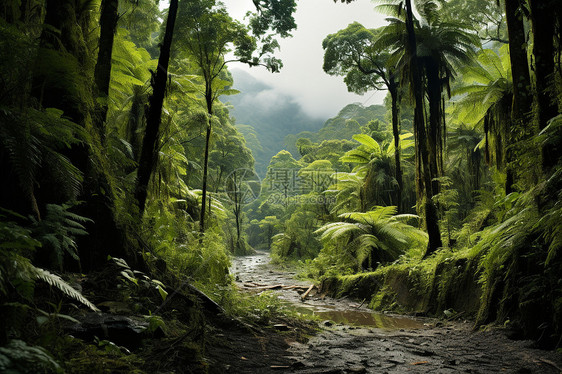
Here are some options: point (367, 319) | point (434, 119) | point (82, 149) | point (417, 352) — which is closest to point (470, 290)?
point (367, 319)

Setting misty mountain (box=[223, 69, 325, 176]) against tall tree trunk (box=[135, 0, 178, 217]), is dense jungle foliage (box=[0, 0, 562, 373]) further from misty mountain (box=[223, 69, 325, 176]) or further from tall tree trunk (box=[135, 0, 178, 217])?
misty mountain (box=[223, 69, 325, 176])

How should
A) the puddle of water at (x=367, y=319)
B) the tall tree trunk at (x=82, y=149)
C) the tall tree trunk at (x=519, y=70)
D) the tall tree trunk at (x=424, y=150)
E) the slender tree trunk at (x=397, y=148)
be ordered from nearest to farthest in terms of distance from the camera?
the tall tree trunk at (x=82, y=149) < the tall tree trunk at (x=519, y=70) < the puddle of water at (x=367, y=319) < the tall tree trunk at (x=424, y=150) < the slender tree trunk at (x=397, y=148)

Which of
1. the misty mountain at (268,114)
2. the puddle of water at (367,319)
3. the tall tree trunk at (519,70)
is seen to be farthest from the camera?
the misty mountain at (268,114)

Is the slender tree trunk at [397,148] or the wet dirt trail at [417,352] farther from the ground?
the slender tree trunk at [397,148]

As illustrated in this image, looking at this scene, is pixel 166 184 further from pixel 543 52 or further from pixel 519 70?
pixel 543 52

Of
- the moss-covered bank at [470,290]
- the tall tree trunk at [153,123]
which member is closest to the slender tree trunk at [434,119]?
the moss-covered bank at [470,290]

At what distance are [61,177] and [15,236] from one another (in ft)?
3.11

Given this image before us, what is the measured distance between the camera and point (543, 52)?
3.84 metres

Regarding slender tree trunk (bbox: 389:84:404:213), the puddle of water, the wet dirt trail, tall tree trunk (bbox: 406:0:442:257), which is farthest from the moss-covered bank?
slender tree trunk (bbox: 389:84:404:213)

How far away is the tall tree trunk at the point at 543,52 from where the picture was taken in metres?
3.80

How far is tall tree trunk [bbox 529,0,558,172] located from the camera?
380 centimetres

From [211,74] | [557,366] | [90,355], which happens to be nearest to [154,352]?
[90,355]

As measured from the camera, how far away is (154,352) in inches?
93.0

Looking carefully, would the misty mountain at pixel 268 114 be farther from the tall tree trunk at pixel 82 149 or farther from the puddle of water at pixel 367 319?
the tall tree trunk at pixel 82 149
